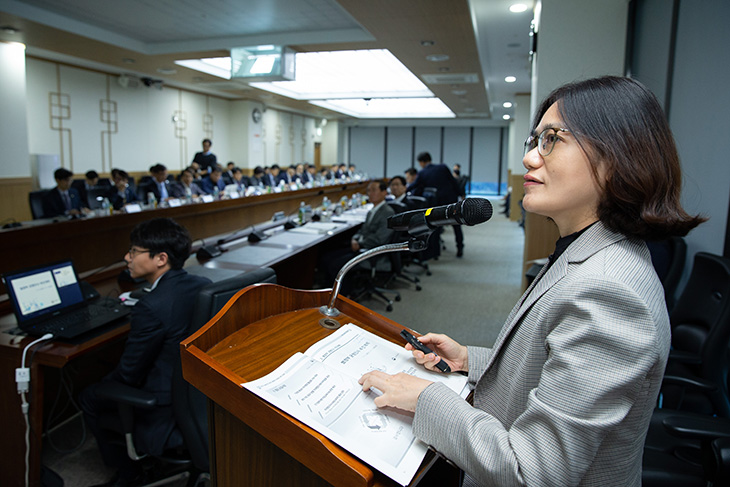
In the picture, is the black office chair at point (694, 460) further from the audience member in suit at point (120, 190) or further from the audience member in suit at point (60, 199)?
the audience member in suit at point (120, 190)

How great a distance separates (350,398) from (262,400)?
0.15 metres

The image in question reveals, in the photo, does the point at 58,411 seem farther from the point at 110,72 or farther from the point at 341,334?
the point at 110,72

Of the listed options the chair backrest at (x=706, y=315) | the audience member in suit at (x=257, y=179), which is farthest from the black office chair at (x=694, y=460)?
the audience member in suit at (x=257, y=179)

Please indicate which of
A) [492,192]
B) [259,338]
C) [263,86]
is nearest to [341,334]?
[259,338]

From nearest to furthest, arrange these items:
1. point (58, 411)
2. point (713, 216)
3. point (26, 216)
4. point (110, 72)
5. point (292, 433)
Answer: point (292, 433), point (713, 216), point (58, 411), point (26, 216), point (110, 72)

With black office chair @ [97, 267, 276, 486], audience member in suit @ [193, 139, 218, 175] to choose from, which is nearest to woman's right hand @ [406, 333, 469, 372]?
black office chair @ [97, 267, 276, 486]

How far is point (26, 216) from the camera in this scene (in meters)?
7.77

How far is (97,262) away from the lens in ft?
13.8

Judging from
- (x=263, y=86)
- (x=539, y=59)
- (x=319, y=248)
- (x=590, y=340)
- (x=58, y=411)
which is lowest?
(x=58, y=411)

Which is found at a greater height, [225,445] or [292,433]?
[292,433]

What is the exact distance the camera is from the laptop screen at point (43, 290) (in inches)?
80.2

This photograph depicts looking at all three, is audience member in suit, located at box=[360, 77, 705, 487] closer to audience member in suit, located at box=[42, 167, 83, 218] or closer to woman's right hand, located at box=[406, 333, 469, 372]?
woman's right hand, located at box=[406, 333, 469, 372]

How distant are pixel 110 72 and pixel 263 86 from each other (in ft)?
9.69

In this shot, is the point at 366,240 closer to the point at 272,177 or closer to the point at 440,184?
the point at 440,184
